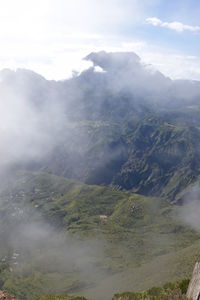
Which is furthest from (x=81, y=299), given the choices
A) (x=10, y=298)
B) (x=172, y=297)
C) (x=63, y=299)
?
(x=172, y=297)

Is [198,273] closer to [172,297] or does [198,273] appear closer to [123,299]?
[172,297]

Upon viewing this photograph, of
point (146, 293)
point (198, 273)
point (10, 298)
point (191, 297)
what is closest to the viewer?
point (191, 297)

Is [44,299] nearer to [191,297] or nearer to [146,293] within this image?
[146,293]

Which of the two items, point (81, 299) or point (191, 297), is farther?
point (81, 299)

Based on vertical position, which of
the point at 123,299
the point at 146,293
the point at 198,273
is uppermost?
the point at 198,273

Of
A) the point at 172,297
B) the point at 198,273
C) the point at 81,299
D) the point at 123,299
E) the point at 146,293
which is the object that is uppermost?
the point at 198,273

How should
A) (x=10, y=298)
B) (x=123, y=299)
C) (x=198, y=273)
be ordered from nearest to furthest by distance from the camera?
(x=198, y=273), (x=10, y=298), (x=123, y=299)

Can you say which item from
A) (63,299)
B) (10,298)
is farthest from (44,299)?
(10,298)

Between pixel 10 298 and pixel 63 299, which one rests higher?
pixel 10 298

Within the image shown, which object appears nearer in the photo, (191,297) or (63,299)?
(191,297)
